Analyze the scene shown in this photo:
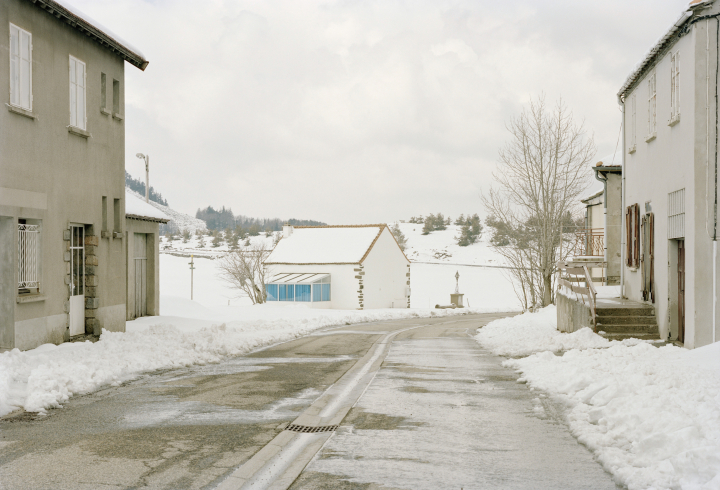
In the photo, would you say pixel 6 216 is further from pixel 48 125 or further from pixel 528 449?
pixel 528 449

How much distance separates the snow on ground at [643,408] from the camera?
202 inches

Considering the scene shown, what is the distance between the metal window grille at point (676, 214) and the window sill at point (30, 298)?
1336 centimetres

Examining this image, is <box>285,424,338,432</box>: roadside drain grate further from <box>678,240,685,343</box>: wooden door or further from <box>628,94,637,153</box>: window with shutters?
<box>628,94,637,153</box>: window with shutters

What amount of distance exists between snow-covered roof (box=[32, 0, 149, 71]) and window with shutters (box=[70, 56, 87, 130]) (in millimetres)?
796

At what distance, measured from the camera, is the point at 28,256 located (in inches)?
512

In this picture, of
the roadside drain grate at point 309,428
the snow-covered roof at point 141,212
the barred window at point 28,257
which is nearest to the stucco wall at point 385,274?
the snow-covered roof at point 141,212

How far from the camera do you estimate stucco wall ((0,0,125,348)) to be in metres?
12.5

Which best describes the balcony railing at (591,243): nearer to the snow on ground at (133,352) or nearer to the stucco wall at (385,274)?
the snow on ground at (133,352)

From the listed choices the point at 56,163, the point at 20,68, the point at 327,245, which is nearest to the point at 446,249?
the point at 327,245

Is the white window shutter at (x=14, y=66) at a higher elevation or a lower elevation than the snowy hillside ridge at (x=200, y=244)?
higher

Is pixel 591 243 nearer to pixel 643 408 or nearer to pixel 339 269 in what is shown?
pixel 643 408

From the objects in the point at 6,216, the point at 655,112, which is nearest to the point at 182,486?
the point at 6,216

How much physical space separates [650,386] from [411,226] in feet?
398

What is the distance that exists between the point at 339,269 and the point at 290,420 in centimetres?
4230
